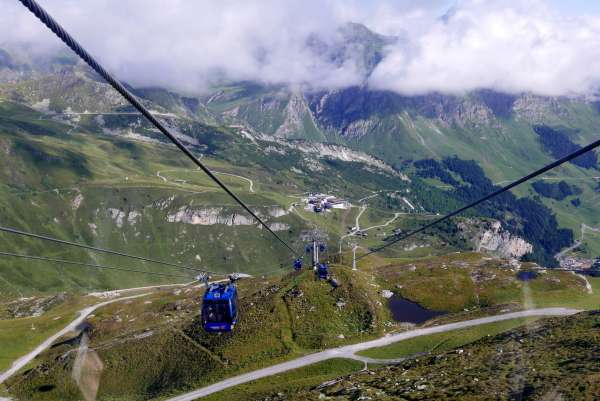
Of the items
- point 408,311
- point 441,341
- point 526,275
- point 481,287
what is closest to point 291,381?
point 441,341

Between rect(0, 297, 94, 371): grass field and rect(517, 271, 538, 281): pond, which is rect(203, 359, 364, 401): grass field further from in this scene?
rect(0, 297, 94, 371): grass field

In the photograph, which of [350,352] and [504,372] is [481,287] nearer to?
[350,352]

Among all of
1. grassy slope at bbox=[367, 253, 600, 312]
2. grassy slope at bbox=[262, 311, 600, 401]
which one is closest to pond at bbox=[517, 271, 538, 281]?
grassy slope at bbox=[367, 253, 600, 312]

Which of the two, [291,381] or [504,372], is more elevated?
[504,372]

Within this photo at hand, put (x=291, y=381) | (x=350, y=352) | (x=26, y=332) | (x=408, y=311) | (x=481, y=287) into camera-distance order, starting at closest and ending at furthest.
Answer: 1. (x=291, y=381)
2. (x=350, y=352)
3. (x=408, y=311)
4. (x=481, y=287)
5. (x=26, y=332)

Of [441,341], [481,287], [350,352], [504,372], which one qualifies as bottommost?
[350,352]

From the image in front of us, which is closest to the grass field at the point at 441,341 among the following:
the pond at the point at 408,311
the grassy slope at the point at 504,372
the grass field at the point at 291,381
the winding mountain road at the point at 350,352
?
the winding mountain road at the point at 350,352
